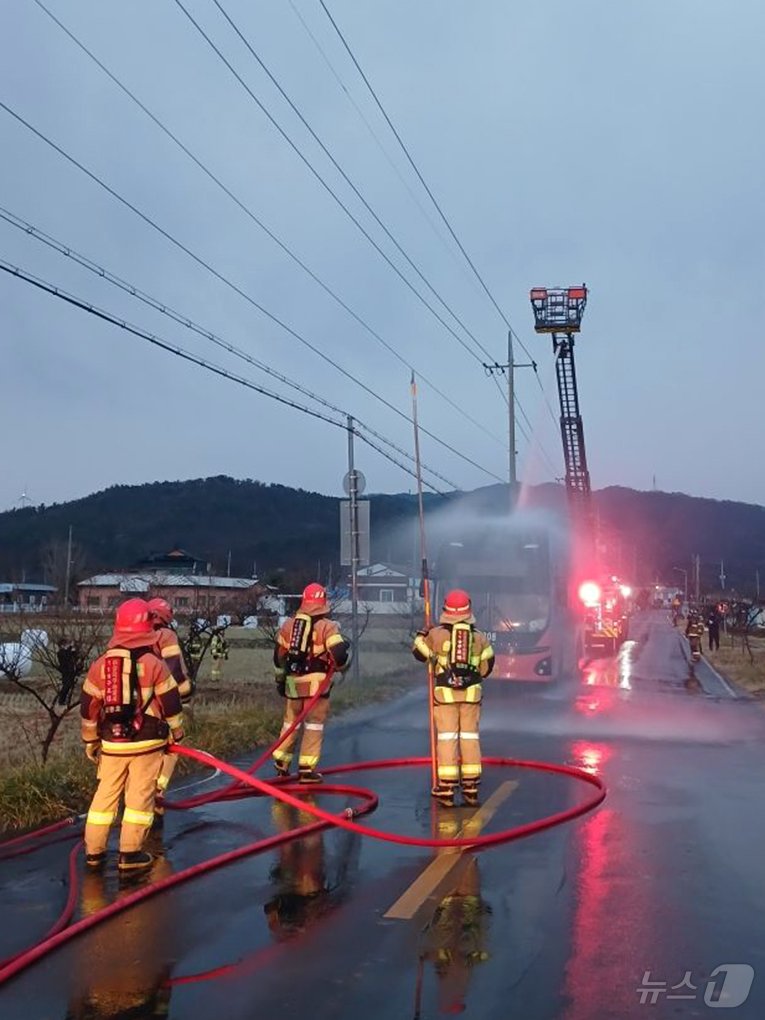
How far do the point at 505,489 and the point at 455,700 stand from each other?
28744 millimetres

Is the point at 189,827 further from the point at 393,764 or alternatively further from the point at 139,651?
the point at 393,764

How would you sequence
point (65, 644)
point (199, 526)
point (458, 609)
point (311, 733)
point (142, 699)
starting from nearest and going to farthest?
point (142, 699)
point (458, 609)
point (311, 733)
point (65, 644)
point (199, 526)

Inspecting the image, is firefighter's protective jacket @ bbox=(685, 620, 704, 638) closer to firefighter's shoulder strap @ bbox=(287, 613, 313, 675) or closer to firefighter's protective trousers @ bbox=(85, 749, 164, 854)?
firefighter's shoulder strap @ bbox=(287, 613, 313, 675)

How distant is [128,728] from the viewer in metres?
6.28

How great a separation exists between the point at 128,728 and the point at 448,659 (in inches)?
127

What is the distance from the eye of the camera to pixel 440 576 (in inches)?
809

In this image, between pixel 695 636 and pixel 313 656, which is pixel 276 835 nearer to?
pixel 313 656

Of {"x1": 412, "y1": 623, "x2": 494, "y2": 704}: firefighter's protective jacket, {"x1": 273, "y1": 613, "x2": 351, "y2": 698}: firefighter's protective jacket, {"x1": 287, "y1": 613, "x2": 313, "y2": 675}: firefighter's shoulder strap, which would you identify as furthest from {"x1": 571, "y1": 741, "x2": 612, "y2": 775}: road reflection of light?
{"x1": 287, "y1": 613, "x2": 313, "y2": 675}: firefighter's shoulder strap

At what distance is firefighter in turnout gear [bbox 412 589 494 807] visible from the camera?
848 centimetres

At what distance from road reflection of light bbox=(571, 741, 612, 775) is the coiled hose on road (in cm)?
31

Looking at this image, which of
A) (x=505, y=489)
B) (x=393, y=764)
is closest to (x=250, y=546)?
(x=505, y=489)

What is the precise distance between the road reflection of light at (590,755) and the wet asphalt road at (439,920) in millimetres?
998

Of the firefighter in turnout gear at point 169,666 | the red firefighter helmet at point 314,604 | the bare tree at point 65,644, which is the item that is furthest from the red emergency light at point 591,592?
the firefighter in turnout gear at point 169,666

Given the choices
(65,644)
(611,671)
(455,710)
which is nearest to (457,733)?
(455,710)
